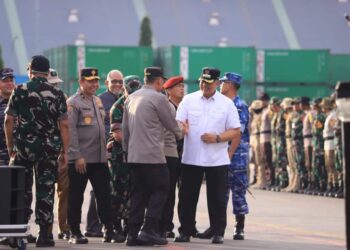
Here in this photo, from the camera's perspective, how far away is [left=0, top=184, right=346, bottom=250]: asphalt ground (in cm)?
1567

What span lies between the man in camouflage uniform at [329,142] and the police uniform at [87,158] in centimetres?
Result: 1107

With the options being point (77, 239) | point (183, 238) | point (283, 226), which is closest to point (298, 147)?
point (283, 226)

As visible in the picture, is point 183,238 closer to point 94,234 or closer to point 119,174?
point 119,174

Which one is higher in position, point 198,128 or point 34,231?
point 198,128

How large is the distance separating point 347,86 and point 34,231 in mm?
8390

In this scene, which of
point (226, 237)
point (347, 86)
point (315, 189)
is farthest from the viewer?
point (315, 189)

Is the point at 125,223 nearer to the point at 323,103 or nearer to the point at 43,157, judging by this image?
the point at 43,157

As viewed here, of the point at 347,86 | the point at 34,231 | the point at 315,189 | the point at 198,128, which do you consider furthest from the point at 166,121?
the point at 315,189

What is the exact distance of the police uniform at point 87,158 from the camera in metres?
15.8

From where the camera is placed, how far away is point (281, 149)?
2975cm

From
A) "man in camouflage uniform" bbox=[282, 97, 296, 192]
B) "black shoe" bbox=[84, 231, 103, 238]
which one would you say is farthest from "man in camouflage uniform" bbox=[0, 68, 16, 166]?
"man in camouflage uniform" bbox=[282, 97, 296, 192]

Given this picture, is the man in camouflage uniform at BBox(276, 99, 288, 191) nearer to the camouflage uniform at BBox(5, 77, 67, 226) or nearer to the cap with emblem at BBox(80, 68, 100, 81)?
the cap with emblem at BBox(80, 68, 100, 81)

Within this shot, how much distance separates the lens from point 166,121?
49.8 feet

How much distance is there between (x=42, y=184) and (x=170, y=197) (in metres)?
2.34
